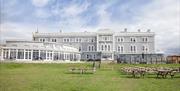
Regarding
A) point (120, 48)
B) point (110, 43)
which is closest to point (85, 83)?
point (110, 43)

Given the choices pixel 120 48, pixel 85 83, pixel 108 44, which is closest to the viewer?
pixel 85 83

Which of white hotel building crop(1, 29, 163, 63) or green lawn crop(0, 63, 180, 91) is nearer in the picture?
green lawn crop(0, 63, 180, 91)

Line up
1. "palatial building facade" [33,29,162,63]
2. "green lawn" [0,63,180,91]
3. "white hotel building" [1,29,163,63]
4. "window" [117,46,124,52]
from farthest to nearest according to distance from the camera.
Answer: "window" [117,46,124,52]
"palatial building facade" [33,29,162,63]
"white hotel building" [1,29,163,63]
"green lawn" [0,63,180,91]

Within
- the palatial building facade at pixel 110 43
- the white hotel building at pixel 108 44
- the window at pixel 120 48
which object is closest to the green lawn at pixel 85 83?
the white hotel building at pixel 108 44

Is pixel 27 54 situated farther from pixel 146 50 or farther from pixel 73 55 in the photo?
pixel 146 50

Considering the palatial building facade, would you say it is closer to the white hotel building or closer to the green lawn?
the white hotel building

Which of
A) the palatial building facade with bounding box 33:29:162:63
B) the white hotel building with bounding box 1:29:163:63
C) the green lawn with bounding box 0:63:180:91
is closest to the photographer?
the green lawn with bounding box 0:63:180:91

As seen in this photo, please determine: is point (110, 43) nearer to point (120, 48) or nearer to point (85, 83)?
point (120, 48)

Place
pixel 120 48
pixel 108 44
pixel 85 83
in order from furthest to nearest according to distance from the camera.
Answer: pixel 120 48 < pixel 108 44 < pixel 85 83

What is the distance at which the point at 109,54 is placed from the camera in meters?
71.1

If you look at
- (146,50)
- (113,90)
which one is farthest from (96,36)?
(113,90)

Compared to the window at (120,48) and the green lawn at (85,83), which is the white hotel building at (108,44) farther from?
the green lawn at (85,83)

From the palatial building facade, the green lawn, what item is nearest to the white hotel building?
the palatial building facade

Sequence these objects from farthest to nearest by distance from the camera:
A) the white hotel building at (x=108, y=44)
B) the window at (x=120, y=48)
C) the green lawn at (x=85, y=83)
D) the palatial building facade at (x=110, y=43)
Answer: the window at (x=120, y=48)
the palatial building facade at (x=110, y=43)
the white hotel building at (x=108, y=44)
the green lawn at (x=85, y=83)
